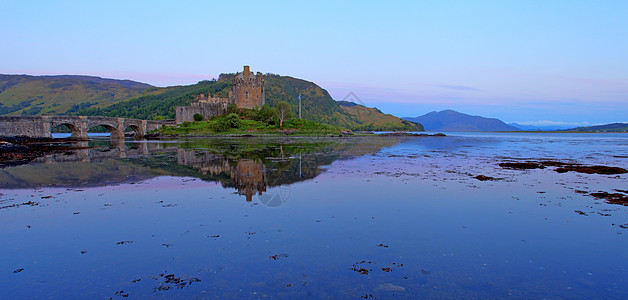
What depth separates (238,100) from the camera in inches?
4358

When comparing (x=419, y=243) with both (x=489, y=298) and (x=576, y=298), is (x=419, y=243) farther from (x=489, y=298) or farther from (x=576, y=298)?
(x=576, y=298)

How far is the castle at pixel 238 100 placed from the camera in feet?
347

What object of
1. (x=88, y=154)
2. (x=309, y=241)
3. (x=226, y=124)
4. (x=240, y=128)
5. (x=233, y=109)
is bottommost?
(x=88, y=154)

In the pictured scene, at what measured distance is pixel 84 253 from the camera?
7172 millimetres

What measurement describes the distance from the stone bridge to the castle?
12591mm

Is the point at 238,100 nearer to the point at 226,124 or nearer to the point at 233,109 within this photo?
the point at 233,109

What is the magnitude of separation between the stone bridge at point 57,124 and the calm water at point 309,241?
59.3 metres

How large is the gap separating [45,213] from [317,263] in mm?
8924

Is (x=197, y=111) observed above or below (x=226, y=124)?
above

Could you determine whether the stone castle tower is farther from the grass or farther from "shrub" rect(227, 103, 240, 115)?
the grass

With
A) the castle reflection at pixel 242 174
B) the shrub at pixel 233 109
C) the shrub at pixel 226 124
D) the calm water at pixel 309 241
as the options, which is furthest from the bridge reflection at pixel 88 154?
the shrub at pixel 233 109

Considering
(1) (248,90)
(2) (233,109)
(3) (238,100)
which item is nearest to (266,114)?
(2) (233,109)

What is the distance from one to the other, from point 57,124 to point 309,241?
80.4 metres

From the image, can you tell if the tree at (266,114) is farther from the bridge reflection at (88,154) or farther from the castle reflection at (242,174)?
the castle reflection at (242,174)
